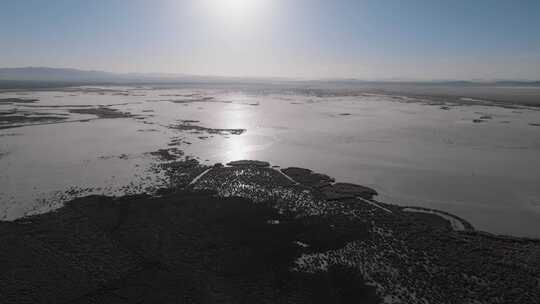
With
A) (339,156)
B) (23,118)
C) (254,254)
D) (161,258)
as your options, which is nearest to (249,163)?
A: (339,156)

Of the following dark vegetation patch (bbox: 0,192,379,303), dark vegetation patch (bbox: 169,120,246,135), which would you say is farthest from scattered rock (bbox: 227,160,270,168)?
dark vegetation patch (bbox: 169,120,246,135)

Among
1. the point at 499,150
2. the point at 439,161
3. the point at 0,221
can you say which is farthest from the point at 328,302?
the point at 499,150

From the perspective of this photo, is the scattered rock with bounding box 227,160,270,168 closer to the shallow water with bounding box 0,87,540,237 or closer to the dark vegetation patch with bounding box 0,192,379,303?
the shallow water with bounding box 0,87,540,237

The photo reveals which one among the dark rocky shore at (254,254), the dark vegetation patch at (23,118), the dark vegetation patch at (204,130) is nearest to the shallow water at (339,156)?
the dark vegetation patch at (204,130)

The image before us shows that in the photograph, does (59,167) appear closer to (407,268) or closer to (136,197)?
(136,197)

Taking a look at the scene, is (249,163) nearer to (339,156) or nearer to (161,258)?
(339,156)

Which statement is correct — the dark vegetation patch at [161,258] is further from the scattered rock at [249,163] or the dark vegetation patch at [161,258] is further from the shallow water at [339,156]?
the scattered rock at [249,163]
